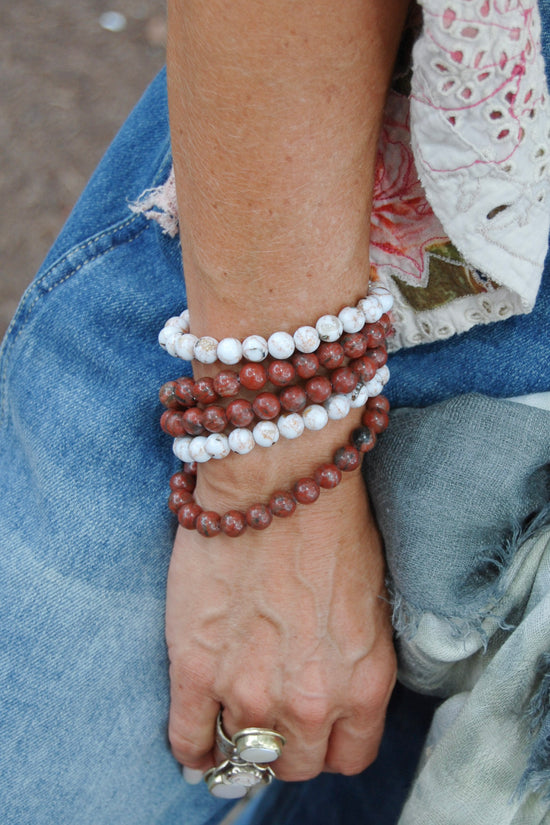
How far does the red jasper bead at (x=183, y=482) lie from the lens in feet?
2.78

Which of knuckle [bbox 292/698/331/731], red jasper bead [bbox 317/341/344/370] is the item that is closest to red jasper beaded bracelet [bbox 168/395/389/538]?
red jasper bead [bbox 317/341/344/370]

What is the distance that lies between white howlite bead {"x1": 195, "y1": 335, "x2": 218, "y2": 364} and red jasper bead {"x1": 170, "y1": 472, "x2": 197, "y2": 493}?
0.20 meters

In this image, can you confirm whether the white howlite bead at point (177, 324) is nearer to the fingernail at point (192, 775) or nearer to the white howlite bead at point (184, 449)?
the white howlite bead at point (184, 449)

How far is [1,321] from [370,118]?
5.95 feet

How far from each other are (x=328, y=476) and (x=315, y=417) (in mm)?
70

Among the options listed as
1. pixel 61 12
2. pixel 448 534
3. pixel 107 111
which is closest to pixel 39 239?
pixel 107 111

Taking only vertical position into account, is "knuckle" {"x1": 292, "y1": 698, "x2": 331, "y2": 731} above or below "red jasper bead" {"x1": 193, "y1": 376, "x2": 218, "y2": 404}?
below

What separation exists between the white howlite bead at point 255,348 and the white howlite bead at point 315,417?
72mm

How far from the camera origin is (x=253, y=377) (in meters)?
0.69

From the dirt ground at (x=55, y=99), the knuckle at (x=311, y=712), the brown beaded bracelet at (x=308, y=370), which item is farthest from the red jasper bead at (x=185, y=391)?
the dirt ground at (x=55, y=99)

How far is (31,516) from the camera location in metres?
0.88

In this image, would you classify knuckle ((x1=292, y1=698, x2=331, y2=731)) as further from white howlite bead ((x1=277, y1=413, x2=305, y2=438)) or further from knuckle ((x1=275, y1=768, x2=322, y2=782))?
white howlite bead ((x1=277, y1=413, x2=305, y2=438))

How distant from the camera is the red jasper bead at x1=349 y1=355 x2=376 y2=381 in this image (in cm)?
71

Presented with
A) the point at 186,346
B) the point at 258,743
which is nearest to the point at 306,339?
the point at 186,346
